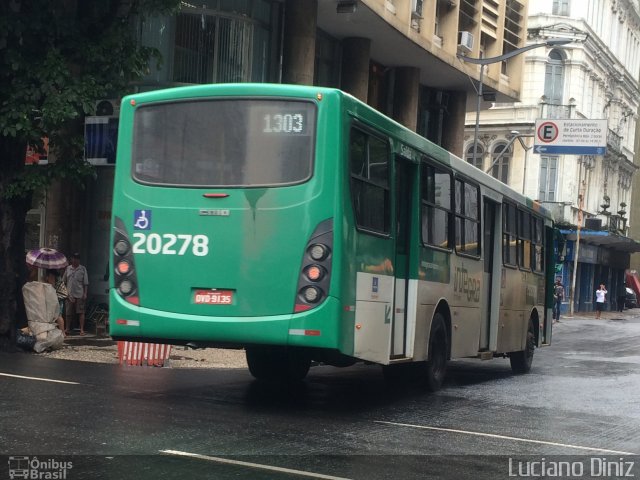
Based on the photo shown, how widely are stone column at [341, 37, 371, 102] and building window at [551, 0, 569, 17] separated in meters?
33.5

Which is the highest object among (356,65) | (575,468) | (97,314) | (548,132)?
(548,132)

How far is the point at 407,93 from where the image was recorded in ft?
105

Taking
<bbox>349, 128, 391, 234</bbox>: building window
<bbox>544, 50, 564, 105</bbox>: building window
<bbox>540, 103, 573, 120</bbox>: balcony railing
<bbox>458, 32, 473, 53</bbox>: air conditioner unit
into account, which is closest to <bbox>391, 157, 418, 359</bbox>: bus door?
<bbox>349, 128, 391, 234</bbox>: building window

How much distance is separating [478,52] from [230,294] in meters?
26.0

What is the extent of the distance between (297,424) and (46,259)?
11.9 m

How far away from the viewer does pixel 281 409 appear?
35.7 feet

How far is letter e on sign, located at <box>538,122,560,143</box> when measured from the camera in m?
39.6

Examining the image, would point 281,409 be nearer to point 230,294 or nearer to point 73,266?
point 230,294

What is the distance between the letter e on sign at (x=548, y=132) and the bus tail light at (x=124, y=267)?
30581 millimetres

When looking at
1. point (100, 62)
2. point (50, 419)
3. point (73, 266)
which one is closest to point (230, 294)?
point (50, 419)

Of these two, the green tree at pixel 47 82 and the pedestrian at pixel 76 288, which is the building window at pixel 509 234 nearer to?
the green tree at pixel 47 82

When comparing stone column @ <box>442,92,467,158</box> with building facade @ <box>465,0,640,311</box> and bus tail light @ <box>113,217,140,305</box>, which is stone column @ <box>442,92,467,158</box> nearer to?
building facade @ <box>465,0,640,311</box>

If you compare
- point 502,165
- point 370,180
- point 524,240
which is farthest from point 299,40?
point 502,165

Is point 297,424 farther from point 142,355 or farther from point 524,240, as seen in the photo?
point 524,240
